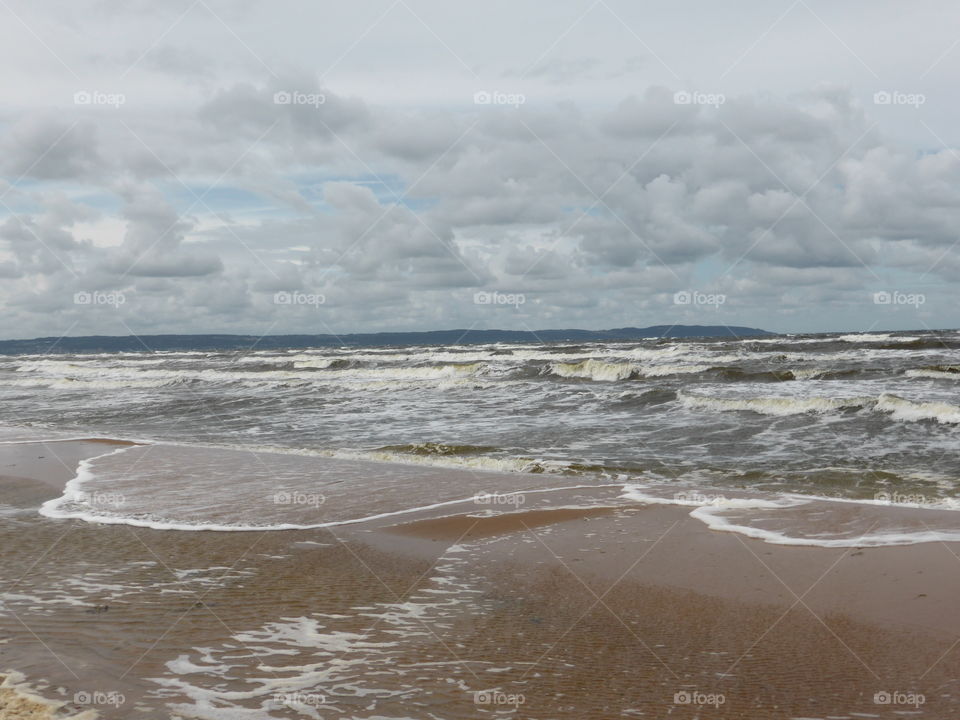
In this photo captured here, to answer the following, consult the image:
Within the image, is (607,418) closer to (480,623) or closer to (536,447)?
(536,447)

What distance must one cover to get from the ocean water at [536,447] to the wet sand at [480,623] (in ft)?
3.60

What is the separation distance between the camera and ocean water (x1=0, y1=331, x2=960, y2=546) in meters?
8.91

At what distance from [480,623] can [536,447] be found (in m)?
9.25

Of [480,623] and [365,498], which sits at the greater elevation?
[365,498]

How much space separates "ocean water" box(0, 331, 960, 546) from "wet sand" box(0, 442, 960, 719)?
3.60ft

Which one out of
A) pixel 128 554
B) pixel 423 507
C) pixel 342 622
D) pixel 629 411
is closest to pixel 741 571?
pixel 342 622

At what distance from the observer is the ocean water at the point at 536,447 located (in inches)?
351


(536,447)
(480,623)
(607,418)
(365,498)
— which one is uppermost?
(607,418)

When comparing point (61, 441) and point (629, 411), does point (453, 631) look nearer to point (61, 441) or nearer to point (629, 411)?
point (61, 441)

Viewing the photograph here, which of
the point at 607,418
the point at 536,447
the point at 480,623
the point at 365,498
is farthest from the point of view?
the point at 607,418

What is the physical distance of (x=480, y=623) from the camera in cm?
500

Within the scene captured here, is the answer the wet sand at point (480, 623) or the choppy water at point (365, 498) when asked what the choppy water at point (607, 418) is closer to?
the choppy water at point (365, 498)

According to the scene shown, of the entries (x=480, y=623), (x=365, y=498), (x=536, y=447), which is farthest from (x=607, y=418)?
(x=480, y=623)

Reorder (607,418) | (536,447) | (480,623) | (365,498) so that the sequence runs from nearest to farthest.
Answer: (480,623), (365,498), (536,447), (607,418)
